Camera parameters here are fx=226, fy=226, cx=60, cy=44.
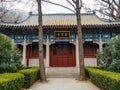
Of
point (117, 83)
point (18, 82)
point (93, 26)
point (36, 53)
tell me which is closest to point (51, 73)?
point (36, 53)

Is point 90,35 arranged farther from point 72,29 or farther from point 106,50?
point 106,50

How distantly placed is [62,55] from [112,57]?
20.6ft

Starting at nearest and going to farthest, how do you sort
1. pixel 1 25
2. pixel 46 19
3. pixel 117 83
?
pixel 117 83
pixel 1 25
pixel 46 19

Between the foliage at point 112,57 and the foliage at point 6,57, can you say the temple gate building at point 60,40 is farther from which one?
the foliage at point 6,57

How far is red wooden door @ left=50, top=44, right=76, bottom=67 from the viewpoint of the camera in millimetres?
19516

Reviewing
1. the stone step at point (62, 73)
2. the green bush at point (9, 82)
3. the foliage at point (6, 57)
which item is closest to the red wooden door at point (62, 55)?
the stone step at point (62, 73)

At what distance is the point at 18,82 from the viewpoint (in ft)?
30.0

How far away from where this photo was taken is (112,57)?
46.4 feet

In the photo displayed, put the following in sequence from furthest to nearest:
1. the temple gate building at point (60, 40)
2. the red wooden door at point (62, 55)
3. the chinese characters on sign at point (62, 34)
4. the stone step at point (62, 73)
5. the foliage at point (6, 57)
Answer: the red wooden door at point (62, 55) < the chinese characters on sign at point (62, 34) < the temple gate building at point (60, 40) < the stone step at point (62, 73) < the foliage at point (6, 57)

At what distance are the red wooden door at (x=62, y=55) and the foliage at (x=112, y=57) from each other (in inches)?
184

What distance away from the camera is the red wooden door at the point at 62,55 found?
1952 centimetres

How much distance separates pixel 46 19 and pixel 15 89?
14.4 m

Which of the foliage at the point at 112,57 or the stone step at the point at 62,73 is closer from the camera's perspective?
the foliage at the point at 112,57

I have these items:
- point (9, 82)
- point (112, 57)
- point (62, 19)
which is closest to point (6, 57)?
point (9, 82)
